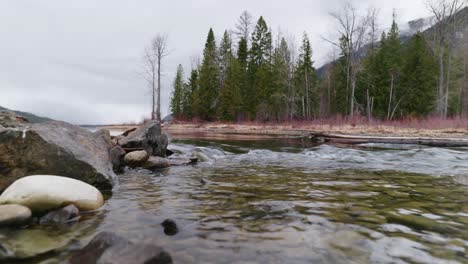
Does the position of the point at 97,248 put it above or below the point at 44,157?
below

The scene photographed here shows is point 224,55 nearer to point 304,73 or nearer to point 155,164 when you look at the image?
point 304,73

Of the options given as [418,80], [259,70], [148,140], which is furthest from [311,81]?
[148,140]

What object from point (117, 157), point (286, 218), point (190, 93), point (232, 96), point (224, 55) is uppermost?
point (224, 55)

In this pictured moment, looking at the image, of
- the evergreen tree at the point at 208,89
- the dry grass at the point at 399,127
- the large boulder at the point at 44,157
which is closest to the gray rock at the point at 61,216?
the large boulder at the point at 44,157

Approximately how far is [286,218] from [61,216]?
94.8 inches

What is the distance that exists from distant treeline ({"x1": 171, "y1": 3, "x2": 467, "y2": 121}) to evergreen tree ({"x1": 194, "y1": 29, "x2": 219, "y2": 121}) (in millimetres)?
151

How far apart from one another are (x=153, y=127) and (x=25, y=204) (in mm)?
5155

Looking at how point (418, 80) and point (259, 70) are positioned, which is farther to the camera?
point (259, 70)

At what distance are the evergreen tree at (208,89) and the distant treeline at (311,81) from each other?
151 millimetres

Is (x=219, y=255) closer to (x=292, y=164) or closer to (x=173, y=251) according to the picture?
(x=173, y=251)

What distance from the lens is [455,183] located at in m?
5.09

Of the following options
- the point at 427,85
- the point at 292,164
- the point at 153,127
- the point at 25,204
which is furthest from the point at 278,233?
the point at 427,85

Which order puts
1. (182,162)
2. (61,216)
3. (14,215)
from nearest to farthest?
(14,215), (61,216), (182,162)

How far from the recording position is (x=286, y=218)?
10.4 ft
